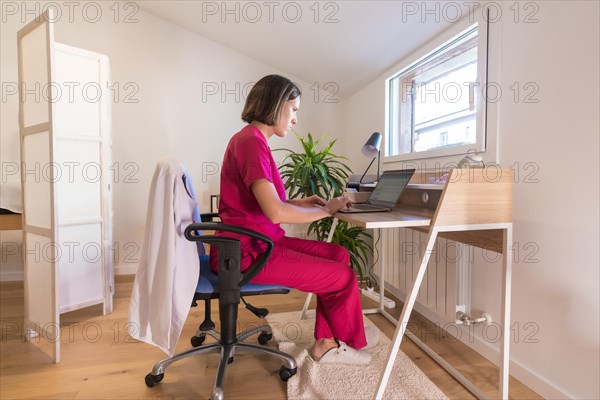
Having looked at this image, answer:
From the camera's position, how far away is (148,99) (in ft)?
10.6

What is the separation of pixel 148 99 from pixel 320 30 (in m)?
1.74

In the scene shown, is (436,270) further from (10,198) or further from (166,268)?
(10,198)

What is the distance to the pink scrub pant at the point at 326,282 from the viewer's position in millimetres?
1337

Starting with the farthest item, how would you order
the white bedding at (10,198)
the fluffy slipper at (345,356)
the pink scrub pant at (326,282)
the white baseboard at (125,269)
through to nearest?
the white baseboard at (125,269)
the white bedding at (10,198)
the fluffy slipper at (345,356)
the pink scrub pant at (326,282)

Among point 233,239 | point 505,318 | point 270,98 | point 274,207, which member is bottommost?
point 505,318

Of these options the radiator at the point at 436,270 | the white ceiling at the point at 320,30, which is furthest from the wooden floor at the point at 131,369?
the white ceiling at the point at 320,30

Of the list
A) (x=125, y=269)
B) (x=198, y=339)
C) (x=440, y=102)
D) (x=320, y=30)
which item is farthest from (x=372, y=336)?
(x=125, y=269)

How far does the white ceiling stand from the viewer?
2.11 metres

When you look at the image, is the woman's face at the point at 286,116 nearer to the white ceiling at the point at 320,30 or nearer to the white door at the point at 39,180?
the white ceiling at the point at 320,30

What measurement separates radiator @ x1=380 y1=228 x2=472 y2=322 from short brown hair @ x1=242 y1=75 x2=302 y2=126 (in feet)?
2.99

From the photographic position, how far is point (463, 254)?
1821 millimetres

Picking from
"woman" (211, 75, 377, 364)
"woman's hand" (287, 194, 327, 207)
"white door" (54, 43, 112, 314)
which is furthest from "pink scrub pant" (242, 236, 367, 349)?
"white door" (54, 43, 112, 314)

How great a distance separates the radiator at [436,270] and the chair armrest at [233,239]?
70 centimetres

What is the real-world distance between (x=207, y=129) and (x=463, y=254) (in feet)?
8.33
